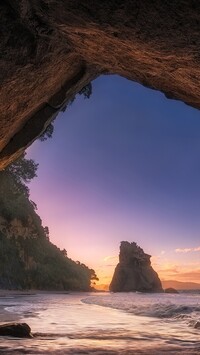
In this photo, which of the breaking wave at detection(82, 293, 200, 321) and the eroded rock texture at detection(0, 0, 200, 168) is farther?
the breaking wave at detection(82, 293, 200, 321)

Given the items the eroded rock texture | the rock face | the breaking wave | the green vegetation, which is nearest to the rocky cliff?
the green vegetation

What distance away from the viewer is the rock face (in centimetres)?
8094

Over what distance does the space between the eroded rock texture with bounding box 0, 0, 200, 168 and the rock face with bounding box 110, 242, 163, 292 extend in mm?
77958

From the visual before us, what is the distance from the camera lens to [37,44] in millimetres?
4551

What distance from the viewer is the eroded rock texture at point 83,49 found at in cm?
334

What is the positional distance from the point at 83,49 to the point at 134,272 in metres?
80.9

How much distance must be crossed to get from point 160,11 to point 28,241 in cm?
4567

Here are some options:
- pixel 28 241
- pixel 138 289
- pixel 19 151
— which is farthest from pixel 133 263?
pixel 19 151

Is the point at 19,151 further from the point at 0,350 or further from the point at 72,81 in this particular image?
the point at 0,350

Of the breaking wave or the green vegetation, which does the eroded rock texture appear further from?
the green vegetation

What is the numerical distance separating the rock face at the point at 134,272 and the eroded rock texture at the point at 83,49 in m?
78.0

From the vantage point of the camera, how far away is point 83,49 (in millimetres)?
4805

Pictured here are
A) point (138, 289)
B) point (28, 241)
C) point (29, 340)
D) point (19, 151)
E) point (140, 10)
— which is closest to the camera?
point (140, 10)

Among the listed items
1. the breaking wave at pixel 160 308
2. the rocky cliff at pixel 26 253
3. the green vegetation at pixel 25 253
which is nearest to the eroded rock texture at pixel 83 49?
the breaking wave at pixel 160 308
